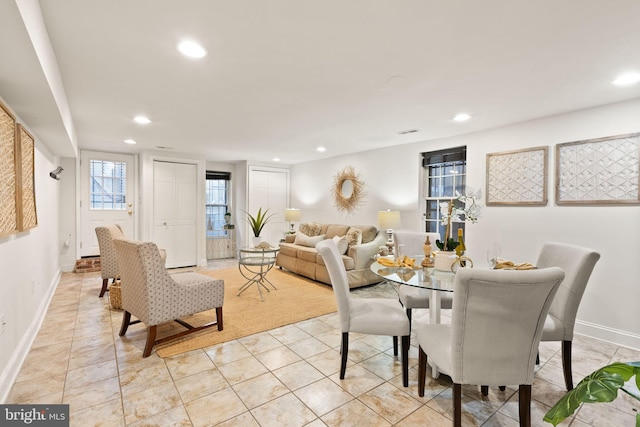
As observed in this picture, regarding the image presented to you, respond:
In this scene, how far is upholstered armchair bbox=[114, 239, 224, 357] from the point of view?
7.96ft

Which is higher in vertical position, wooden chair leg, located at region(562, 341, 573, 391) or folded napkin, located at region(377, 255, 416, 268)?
folded napkin, located at region(377, 255, 416, 268)

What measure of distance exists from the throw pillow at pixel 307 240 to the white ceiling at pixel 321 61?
2330mm

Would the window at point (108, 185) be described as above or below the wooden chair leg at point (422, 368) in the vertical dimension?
above

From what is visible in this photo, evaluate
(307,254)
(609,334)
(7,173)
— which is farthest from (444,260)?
(7,173)

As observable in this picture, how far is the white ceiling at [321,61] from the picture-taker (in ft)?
5.04

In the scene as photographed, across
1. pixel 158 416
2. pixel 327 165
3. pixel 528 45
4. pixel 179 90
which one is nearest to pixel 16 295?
pixel 158 416

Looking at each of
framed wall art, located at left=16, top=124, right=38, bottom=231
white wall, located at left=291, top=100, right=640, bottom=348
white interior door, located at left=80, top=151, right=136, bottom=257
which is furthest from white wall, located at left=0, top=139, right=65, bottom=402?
white wall, located at left=291, top=100, right=640, bottom=348

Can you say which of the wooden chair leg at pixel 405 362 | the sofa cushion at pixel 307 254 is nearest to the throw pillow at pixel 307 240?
the sofa cushion at pixel 307 254

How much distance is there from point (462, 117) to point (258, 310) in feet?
10.6

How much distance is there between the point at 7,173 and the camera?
6.81 ft

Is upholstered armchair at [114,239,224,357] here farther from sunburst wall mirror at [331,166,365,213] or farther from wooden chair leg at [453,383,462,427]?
sunburst wall mirror at [331,166,365,213]

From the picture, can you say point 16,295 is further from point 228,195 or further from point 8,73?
point 228,195

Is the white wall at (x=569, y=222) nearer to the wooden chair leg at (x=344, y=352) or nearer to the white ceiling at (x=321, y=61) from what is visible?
the white ceiling at (x=321, y=61)

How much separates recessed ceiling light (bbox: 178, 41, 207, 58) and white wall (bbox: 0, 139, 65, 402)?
1.81 meters
